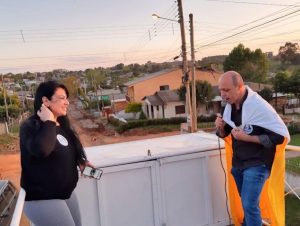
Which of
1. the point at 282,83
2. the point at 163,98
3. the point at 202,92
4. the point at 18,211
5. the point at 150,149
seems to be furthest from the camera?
the point at 282,83

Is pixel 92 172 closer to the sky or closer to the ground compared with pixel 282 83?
closer to the sky

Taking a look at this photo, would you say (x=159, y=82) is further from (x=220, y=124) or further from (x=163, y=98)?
(x=220, y=124)

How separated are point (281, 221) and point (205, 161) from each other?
0.90 meters

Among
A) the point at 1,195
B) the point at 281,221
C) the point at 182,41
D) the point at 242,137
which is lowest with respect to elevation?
the point at 281,221

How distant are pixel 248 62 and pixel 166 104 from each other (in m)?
22.5

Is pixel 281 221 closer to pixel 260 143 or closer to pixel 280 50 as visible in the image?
pixel 260 143

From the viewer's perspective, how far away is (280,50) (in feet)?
267

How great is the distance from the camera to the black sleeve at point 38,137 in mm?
2203

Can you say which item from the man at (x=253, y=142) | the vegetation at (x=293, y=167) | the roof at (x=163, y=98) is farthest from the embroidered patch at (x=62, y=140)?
the roof at (x=163, y=98)

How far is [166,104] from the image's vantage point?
39625 millimetres

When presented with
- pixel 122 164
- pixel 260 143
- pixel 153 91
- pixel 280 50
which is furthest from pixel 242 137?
pixel 280 50

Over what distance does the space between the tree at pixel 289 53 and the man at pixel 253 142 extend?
81.5 metres

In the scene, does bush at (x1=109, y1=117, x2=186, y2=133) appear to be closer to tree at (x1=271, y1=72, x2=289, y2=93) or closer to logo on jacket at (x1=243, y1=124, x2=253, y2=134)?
tree at (x1=271, y1=72, x2=289, y2=93)

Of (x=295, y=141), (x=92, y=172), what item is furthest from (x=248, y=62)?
(x=92, y=172)
